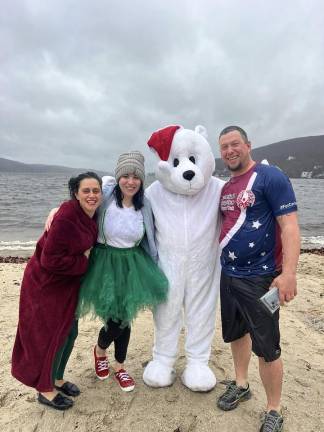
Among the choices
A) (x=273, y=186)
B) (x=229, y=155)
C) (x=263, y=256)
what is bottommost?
(x=263, y=256)

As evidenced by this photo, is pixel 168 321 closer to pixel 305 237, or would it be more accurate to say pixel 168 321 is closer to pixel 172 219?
pixel 172 219

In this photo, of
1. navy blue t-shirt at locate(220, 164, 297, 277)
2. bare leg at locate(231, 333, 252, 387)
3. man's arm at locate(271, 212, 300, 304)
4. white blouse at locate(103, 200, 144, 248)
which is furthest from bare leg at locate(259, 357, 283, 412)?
white blouse at locate(103, 200, 144, 248)

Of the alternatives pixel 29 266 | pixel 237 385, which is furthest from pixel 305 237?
pixel 29 266

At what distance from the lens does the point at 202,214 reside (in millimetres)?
3424

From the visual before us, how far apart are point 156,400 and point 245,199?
201cm

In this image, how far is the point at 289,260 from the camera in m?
2.75

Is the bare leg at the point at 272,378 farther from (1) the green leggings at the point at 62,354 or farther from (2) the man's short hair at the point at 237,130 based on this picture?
(2) the man's short hair at the point at 237,130

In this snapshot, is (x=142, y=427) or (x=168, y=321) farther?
(x=168, y=321)

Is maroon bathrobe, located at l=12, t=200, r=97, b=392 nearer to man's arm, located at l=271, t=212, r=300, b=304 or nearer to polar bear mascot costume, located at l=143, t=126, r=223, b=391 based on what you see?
polar bear mascot costume, located at l=143, t=126, r=223, b=391

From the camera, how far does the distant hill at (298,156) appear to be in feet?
316

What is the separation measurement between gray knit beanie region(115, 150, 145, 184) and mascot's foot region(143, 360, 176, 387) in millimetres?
1817

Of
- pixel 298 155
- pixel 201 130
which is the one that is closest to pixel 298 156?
pixel 298 155

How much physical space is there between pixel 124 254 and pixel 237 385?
1.62 m

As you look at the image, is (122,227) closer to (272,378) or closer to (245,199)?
(245,199)
